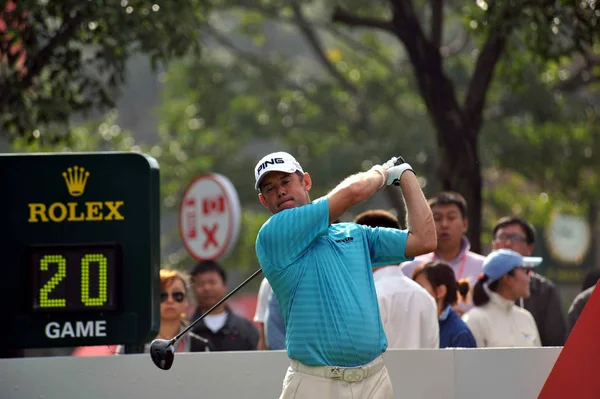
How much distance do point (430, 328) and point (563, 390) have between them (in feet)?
4.72

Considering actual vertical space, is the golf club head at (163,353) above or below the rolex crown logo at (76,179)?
below

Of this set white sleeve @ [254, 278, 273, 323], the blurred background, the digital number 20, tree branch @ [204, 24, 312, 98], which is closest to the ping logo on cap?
the digital number 20

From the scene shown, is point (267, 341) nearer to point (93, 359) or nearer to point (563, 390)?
point (93, 359)

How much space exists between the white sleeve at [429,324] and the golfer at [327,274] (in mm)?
2243

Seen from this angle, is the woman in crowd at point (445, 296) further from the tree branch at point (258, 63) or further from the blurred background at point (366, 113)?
the tree branch at point (258, 63)

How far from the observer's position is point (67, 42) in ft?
44.3

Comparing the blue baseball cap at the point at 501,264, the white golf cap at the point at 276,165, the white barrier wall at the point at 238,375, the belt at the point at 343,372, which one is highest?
the white golf cap at the point at 276,165

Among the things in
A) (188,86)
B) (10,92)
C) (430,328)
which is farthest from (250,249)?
(430,328)

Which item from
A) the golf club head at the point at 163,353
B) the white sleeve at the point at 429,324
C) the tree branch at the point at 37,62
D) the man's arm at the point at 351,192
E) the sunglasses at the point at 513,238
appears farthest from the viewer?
the tree branch at the point at 37,62

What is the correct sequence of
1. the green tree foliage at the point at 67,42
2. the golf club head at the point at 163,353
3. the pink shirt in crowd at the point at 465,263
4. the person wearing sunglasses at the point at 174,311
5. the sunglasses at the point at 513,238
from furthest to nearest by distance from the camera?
the green tree foliage at the point at 67,42 → the sunglasses at the point at 513,238 → the pink shirt in crowd at the point at 465,263 → the person wearing sunglasses at the point at 174,311 → the golf club head at the point at 163,353

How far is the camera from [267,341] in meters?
9.61

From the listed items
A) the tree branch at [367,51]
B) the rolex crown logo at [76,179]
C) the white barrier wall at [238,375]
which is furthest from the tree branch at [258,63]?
the white barrier wall at [238,375]

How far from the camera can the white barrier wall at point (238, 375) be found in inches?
292

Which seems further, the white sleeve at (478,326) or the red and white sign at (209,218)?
the red and white sign at (209,218)
